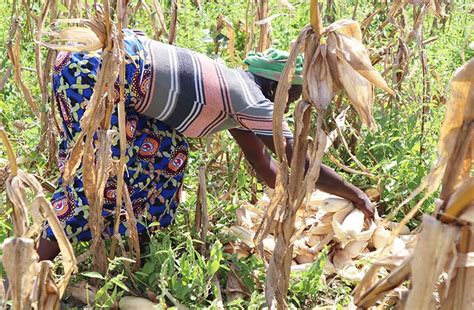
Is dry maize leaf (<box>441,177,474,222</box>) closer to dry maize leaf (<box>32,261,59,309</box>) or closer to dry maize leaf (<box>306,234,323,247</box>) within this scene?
dry maize leaf (<box>32,261,59,309</box>)

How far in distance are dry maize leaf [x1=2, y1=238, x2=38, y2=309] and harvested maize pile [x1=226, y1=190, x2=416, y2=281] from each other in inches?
43.8

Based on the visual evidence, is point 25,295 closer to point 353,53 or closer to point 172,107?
point 353,53

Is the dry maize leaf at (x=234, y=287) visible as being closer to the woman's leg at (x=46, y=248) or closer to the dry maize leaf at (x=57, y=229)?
the woman's leg at (x=46, y=248)

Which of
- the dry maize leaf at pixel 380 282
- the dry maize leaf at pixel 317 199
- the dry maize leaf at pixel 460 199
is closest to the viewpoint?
the dry maize leaf at pixel 460 199

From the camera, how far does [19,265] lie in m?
1.18

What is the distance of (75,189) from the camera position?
2.13m

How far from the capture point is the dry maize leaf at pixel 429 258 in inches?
38.9

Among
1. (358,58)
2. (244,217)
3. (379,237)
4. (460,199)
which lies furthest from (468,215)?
(244,217)

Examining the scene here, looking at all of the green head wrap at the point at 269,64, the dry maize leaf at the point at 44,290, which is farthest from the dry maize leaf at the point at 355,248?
the dry maize leaf at the point at 44,290

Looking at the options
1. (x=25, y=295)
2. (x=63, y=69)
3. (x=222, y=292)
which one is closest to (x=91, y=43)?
(x=63, y=69)

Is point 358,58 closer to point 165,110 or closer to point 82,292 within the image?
point 165,110

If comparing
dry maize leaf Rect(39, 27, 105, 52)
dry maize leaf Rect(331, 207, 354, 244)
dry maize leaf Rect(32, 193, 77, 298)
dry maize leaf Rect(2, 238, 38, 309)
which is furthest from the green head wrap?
dry maize leaf Rect(2, 238, 38, 309)

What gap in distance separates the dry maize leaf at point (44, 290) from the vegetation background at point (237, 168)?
440 millimetres

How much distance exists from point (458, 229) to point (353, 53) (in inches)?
20.7
